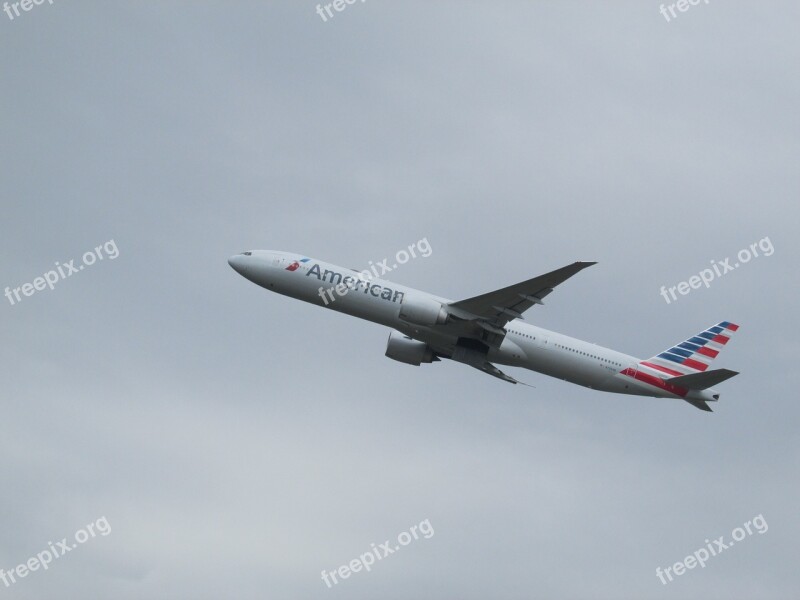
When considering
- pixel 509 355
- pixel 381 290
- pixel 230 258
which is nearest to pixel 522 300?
pixel 509 355

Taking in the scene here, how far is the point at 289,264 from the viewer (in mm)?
65500

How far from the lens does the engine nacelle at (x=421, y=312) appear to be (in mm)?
64062

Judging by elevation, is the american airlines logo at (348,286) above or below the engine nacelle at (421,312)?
above

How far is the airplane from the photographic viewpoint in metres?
64.3

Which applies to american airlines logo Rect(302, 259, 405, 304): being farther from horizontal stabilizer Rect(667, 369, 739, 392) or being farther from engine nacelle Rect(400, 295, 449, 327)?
horizontal stabilizer Rect(667, 369, 739, 392)

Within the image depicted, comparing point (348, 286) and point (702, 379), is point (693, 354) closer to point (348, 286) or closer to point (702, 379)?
point (702, 379)

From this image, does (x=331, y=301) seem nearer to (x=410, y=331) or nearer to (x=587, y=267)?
(x=410, y=331)

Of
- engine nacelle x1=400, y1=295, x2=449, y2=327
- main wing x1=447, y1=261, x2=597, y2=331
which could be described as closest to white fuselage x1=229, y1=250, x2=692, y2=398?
engine nacelle x1=400, y1=295, x2=449, y2=327

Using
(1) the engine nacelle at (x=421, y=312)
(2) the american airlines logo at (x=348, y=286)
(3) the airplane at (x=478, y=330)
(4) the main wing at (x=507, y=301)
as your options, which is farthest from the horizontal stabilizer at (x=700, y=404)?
(2) the american airlines logo at (x=348, y=286)

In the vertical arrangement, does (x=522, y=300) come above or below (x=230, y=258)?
below

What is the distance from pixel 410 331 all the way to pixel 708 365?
72.0 ft

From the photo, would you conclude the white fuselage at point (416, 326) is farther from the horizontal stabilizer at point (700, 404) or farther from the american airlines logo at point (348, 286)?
the horizontal stabilizer at point (700, 404)

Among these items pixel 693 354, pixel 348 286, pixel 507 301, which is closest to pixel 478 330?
pixel 507 301

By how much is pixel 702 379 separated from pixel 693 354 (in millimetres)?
5732
